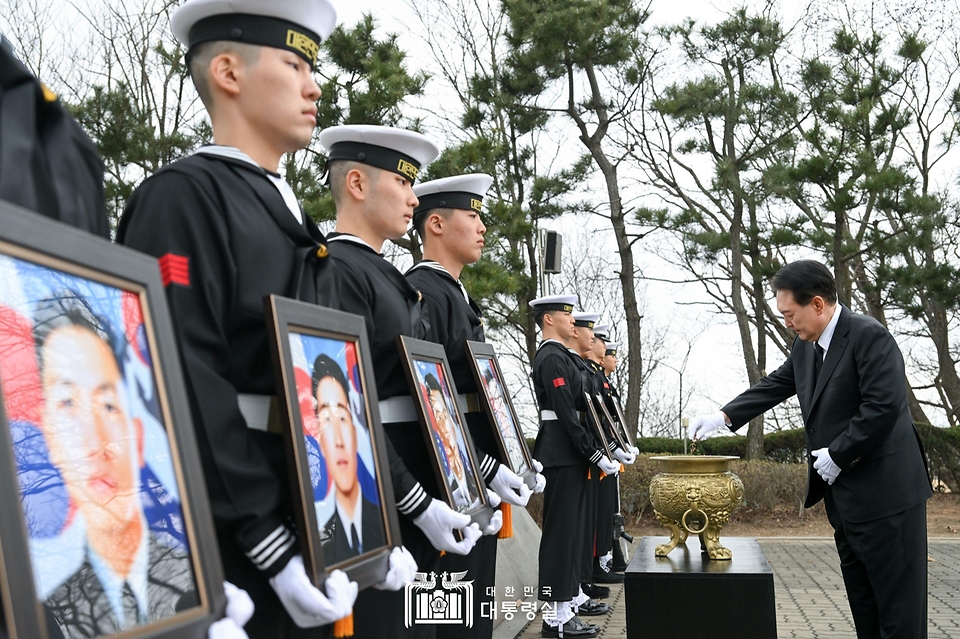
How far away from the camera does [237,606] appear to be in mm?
1448

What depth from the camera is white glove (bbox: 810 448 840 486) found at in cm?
436

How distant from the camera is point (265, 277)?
1962mm

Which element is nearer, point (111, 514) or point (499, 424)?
point (111, 514)

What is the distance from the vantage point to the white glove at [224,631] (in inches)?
54.6

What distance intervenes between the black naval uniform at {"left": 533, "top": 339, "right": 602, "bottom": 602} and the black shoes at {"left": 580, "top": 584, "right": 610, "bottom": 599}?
0.79m

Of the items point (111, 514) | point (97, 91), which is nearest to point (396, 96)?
point (97, 91)

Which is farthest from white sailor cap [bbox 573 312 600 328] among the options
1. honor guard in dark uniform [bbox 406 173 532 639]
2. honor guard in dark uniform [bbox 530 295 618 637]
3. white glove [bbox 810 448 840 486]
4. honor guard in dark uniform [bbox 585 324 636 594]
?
honor guard in dark uniform [bbox 406 173 532 639]

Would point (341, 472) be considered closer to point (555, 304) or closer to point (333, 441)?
point (333, 441)

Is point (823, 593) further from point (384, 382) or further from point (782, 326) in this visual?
point (782, 326)

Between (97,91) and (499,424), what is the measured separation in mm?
9417

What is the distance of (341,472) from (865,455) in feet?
10.5

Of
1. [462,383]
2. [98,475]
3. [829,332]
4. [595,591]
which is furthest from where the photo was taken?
[595,591]

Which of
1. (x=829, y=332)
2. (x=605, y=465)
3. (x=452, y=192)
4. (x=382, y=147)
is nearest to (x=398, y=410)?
(x=382, y=147)

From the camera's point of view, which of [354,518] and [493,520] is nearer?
[354,518]
